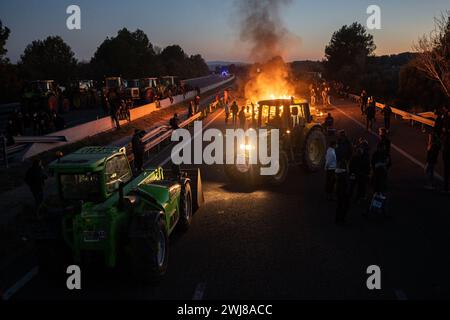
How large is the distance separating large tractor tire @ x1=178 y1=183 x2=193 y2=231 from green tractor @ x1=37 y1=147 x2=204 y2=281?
159 cm

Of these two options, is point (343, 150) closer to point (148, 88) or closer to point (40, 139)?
point (40, 139)

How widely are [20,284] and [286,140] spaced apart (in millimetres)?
9253

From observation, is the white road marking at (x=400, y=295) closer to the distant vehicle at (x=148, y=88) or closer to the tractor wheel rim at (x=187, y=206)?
the tractor wheel rim at (x=187, y=206)

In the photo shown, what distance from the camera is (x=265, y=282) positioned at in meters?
6.96

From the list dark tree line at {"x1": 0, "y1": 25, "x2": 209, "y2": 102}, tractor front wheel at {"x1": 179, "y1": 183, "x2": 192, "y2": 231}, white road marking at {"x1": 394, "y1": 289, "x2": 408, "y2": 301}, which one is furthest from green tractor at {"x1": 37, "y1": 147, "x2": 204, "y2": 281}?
dark tree line at {"x1": 0, "y1": 25, "x2": 209, "y2": 102}

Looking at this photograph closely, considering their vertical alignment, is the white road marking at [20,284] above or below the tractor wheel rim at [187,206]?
below

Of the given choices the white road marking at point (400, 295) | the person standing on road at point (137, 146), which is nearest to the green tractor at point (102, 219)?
the white road marking at point (400, 295)

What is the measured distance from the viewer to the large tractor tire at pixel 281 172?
1343 centimetres

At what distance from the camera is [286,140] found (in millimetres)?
14414

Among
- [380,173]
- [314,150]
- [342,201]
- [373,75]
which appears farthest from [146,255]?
[373,75]

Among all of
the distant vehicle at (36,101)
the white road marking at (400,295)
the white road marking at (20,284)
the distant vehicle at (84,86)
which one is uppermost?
the distant vehicle at (84,86)

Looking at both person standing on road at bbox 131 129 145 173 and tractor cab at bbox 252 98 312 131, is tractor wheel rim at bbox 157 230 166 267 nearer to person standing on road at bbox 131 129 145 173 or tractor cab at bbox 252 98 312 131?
tractor cab at bbox 252 98 312 131
